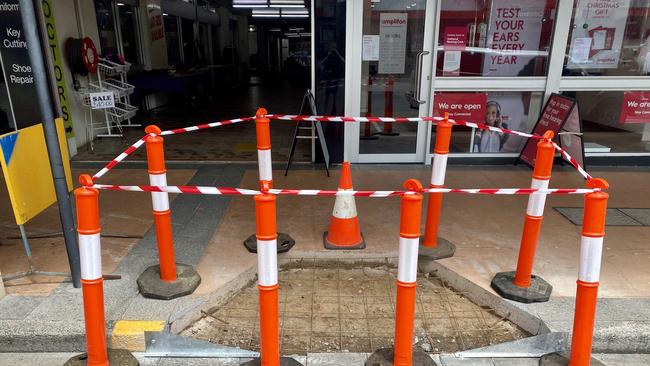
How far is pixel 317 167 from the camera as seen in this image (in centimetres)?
654

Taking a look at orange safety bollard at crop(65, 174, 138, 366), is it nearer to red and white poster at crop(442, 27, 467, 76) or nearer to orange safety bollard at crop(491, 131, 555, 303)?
orange safety bollard at crop(491, 131, 555, 303)

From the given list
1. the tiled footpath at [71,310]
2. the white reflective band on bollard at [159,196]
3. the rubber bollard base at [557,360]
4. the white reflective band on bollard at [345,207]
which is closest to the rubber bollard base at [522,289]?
the rubber bollard base at [557,360]

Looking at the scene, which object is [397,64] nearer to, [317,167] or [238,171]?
[317,167]

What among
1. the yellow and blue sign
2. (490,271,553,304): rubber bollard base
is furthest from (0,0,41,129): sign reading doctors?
(490,271,553,304): rubber bollard base

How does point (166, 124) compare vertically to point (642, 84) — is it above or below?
below

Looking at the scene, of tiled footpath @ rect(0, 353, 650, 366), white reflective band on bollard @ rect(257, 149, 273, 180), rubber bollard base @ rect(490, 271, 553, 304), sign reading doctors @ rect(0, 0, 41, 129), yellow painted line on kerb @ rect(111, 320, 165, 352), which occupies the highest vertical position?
sign reading doctors @ rect(0, 0, 41, 129)

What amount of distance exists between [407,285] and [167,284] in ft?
6.07

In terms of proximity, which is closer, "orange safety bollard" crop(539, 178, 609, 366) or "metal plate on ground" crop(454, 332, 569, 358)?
Answer: "orange safety bollard" crop(539, 178, 609, 366)

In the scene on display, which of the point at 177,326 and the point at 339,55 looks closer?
the point at 177,326

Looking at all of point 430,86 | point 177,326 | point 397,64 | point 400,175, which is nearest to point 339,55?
point 397,64

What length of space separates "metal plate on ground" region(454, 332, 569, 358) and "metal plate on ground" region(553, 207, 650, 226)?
2027 millimetres

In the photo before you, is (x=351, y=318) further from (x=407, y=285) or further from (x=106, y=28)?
(x=106, y=28)

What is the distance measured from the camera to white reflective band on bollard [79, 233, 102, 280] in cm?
257

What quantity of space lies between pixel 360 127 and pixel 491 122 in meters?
1.92
